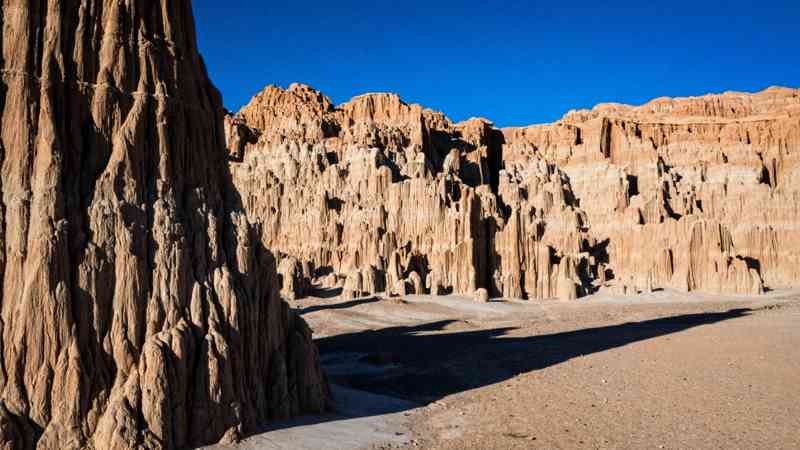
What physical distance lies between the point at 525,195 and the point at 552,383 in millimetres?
53112

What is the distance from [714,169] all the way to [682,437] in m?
63.3

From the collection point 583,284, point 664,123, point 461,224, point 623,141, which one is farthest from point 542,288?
point 664,123

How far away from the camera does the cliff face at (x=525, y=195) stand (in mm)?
50719

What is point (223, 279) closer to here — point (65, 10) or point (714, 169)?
point (65, 10)

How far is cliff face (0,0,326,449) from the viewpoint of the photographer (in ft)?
31.7

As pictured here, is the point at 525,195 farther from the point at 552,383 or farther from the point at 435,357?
the point at 552,383

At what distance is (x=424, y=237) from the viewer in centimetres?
5303

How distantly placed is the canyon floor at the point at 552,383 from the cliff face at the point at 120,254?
1.55m

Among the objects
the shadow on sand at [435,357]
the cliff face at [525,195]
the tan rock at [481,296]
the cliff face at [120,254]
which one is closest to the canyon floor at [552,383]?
the shadow on sand at [435,357]

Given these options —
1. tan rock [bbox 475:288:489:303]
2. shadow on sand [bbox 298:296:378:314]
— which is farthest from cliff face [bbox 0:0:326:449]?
tan rock [bbox 475:288:489:303]

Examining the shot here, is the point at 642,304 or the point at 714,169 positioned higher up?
the point at 714,169

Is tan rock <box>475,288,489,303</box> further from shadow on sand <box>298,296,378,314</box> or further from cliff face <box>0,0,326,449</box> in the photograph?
cliff face <box>0,0,326,449</box>

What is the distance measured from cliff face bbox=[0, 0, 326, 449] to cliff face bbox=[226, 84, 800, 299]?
96.3ft

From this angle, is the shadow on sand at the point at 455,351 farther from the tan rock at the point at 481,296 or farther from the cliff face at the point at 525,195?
the cliff face at the point at 525,195
